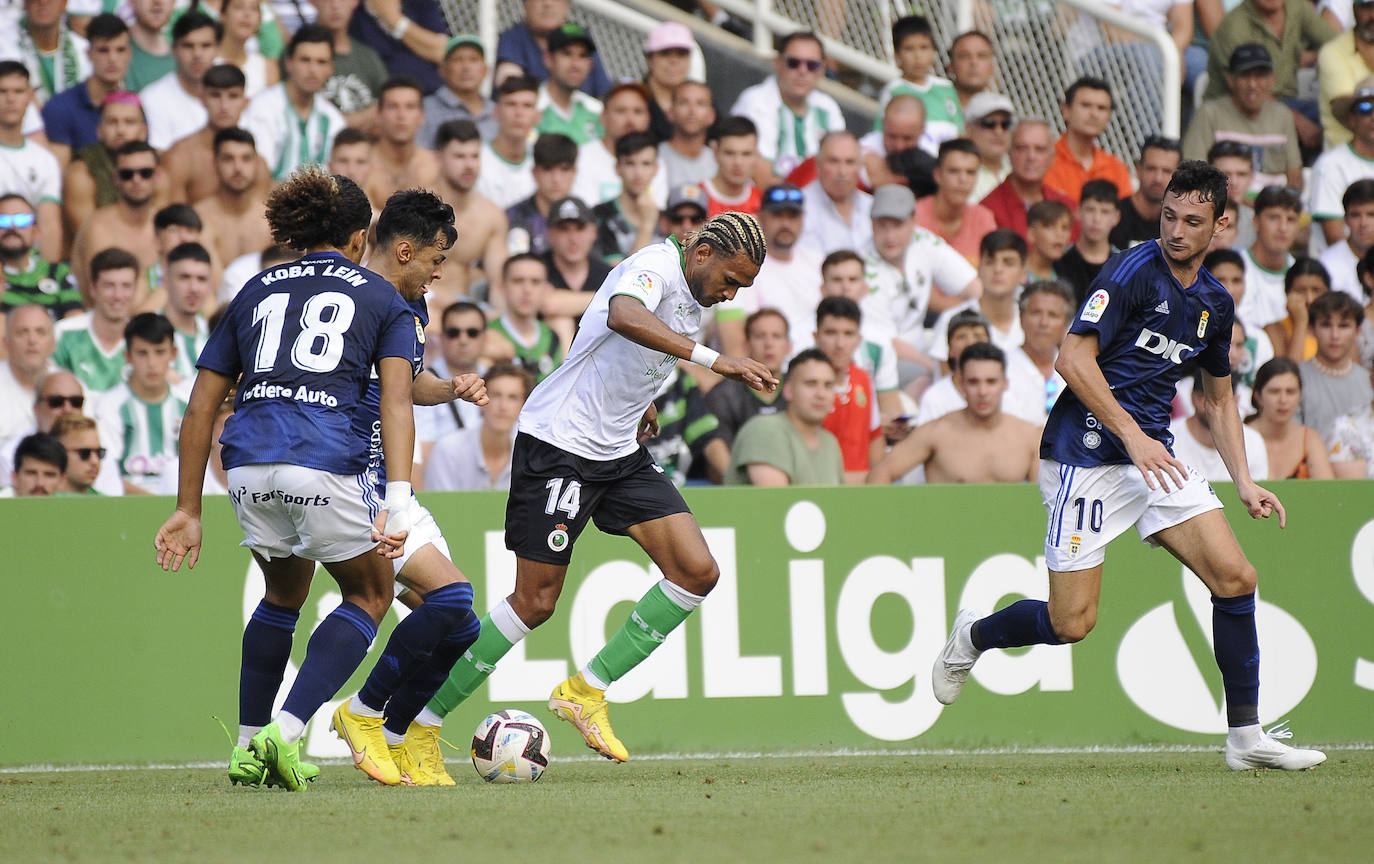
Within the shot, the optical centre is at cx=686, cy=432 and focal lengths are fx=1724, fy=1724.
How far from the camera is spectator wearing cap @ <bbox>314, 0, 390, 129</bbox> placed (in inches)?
483

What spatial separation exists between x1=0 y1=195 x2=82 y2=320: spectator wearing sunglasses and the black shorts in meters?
4.75

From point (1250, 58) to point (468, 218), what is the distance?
612 cm

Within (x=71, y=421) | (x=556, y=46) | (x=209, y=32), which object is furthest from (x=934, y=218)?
(x=71, y=421)

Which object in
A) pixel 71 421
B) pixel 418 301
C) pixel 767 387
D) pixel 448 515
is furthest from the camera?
pixel 71 421

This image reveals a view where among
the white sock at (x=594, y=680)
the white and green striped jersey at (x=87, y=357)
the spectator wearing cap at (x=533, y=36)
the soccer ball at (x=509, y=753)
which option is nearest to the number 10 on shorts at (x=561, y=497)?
the white sock at (x=594, y=680)

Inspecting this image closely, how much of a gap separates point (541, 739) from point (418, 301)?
184 cm

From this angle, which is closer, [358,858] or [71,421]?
[358,858]

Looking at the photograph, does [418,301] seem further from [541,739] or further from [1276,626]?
[1276,626]

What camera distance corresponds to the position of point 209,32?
38.0 feet

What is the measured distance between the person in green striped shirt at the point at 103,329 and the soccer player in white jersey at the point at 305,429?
14.1ft

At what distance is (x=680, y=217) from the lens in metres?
11.4

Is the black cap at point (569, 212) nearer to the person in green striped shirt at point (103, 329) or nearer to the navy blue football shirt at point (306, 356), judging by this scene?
the person in green striped shirt at point (103, 329)

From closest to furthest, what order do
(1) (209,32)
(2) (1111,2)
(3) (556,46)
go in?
(1) (209,32) < (3) (556,46) < (2) (1111,2)

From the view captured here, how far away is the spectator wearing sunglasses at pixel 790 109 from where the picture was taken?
1291cm
